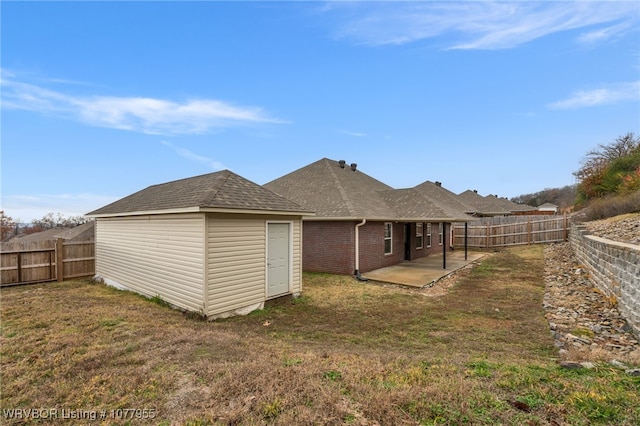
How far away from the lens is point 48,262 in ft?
35.2

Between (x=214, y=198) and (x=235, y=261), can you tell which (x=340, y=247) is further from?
(x=214, y=198)

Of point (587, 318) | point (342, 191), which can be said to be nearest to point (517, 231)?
point (342, 191)

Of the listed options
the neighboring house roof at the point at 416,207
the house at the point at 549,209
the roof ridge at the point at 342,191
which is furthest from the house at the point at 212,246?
the house at the point at 549,209

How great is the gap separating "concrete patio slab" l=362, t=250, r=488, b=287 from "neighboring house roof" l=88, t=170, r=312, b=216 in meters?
4.84

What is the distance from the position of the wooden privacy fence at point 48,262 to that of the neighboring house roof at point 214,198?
10.4 feet

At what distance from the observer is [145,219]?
28.2 ft

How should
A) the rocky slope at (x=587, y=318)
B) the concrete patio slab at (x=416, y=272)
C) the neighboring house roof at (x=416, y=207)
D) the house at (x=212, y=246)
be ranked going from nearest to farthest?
the rocky slope at (x=587, y=318)
the house at (x=212, y=246)
the concrete patio slab at (x=416, y=272)
the neighboring house roof at (x=416, y=207)

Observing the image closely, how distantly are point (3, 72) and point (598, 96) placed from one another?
2222 centimetres

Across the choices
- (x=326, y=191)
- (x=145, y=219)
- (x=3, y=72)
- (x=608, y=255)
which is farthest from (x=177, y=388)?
(x=326, y=191)

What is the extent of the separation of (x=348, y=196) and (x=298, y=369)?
34.5ft

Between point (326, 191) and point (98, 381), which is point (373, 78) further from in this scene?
point (98, 381)

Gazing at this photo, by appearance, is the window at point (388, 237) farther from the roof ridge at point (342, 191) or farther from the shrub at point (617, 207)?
the shrub at point (617, 207)

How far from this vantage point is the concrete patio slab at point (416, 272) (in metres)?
11.0

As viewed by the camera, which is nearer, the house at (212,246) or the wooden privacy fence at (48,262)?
the house at (212,246)
